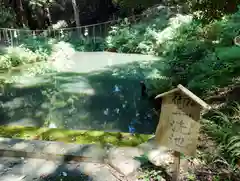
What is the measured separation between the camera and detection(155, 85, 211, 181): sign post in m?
2.25

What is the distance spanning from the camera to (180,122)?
232 cm

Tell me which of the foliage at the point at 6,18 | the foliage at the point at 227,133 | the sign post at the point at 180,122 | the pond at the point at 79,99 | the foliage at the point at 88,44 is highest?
the foliage at the point at 6,18

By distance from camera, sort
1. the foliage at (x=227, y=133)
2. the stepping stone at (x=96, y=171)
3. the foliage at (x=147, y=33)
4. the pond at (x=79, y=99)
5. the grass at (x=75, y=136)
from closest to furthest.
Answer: the foliage at (x=227, y=133) → the stepping stone at (x=96, y=171) → the grass at (x=75, y=136) → the pond at (x=79, y=99) → the foliage at (x=147, y=33)

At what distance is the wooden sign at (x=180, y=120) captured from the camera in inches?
88.7

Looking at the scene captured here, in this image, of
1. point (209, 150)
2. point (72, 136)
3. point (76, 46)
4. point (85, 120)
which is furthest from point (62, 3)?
point (209, 150)

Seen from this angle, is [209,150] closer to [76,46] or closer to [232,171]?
[232,171]

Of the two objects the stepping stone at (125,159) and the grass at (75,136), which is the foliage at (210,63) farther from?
the stepping stone at (125,159)

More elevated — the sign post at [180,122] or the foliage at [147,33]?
the foliage at [147,33]

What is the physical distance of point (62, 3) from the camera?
68.1 feet

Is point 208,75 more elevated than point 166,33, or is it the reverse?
point 166,33

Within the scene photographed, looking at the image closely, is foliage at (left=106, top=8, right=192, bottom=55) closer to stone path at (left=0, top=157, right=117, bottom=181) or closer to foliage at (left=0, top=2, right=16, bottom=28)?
foliage at (left=0, top=2, right=16, bottom=28)

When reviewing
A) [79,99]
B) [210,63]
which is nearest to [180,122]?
[210,63]

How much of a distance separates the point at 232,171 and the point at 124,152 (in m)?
1.13

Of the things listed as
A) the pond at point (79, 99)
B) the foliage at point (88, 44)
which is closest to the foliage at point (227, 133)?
the pond at point (79, 99)
